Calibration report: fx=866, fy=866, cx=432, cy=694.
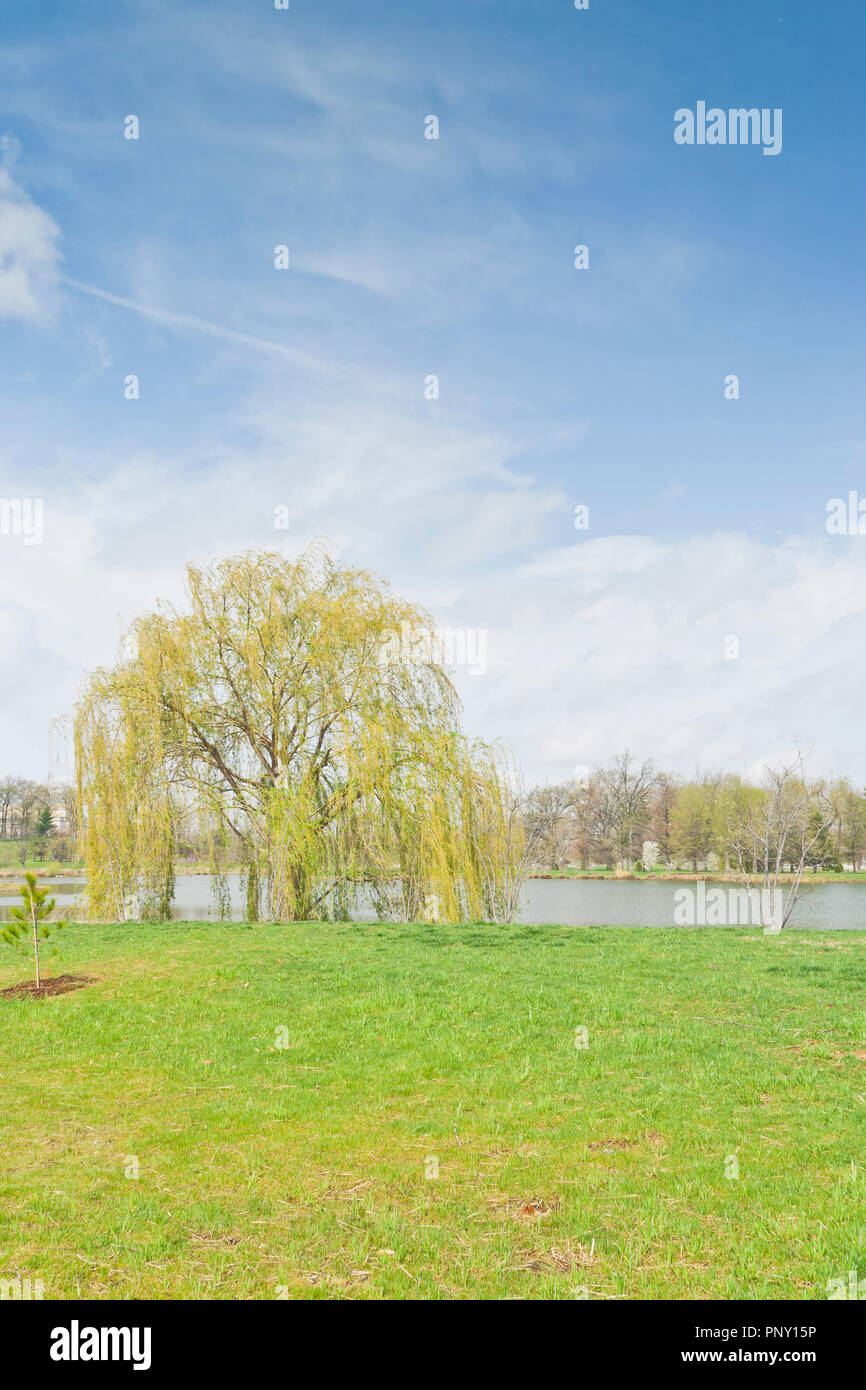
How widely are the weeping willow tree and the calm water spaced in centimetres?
129

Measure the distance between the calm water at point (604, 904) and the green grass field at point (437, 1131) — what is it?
9.34m

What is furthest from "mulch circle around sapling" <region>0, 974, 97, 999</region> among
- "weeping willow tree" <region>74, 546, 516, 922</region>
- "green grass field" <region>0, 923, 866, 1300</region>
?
"weeping willow tree" <region>74, 546, 516, 922</region>

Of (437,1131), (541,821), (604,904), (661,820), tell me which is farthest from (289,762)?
(661,820)

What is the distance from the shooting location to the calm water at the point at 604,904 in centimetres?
2030

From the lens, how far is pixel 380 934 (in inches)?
557

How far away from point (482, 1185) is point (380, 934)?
31.7 ft

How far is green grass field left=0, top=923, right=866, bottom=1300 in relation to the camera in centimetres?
372

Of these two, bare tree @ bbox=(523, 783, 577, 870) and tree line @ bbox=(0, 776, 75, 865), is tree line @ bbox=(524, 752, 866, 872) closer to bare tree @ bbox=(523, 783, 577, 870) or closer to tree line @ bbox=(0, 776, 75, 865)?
bare tree @ bbox=(523, 783, 577, 870)

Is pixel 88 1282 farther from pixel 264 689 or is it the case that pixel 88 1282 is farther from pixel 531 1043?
pixel 264 689

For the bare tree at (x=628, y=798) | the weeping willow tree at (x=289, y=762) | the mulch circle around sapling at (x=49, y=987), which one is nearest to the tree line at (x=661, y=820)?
the bare tree at (x=628, y=798)

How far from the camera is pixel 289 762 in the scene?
18.8m

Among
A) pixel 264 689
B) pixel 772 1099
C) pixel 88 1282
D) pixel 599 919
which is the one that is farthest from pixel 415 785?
pixel 88 1282

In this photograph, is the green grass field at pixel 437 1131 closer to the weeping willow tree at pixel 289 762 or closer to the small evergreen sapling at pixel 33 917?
the small evergreen sapling at pixel 33 917

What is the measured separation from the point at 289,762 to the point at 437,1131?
45.0 feet
